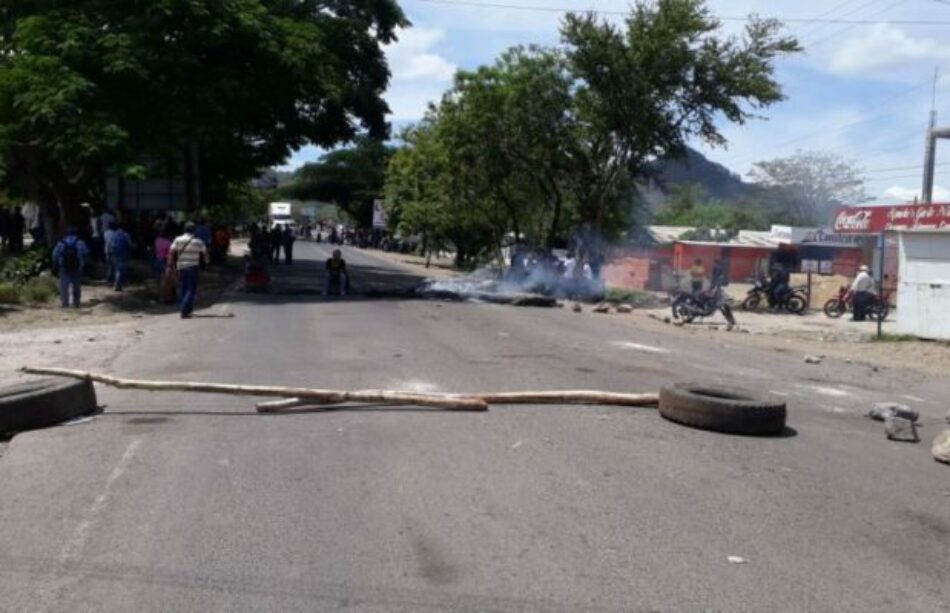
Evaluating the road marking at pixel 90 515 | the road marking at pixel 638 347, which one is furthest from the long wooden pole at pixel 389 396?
the road marking at pixel 638 347

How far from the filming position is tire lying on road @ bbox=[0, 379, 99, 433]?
8641 mm

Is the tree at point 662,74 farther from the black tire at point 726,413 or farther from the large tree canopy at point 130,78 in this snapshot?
the black tire at point 726,413

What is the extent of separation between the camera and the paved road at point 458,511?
4945 mm

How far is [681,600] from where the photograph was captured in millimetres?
4840

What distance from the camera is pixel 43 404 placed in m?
8.77

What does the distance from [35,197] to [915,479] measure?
25.9m

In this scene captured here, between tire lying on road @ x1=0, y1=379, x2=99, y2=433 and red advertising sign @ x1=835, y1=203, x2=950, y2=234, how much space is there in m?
17.8

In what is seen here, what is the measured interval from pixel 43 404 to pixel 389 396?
3.07 meters

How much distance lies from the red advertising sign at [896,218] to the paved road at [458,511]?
13562 millimetres

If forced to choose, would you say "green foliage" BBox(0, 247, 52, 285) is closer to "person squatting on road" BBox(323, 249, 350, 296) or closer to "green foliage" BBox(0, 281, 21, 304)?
"green foliage" BBox(0, 281, 21, 304)

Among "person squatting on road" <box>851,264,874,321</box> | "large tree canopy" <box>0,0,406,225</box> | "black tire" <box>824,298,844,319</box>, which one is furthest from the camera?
"black tire" <box>824,298,844,319</box>

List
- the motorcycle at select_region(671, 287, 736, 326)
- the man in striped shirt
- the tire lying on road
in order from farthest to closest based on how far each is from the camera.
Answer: the motorcycle at select_region(671, 287, 736, 326) → the man in striped shirt → the tire lying on road

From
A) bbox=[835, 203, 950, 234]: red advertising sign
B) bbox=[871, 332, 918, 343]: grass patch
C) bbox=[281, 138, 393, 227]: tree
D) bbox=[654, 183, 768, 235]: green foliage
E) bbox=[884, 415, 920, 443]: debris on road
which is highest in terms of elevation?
bbox=[281, 138, 393, 227]: tree

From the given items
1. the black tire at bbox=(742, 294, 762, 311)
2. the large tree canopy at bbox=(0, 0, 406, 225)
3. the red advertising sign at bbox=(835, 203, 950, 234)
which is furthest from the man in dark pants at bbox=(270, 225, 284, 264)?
the red advertising sign at bbox=(835, 203, 950, 234)
